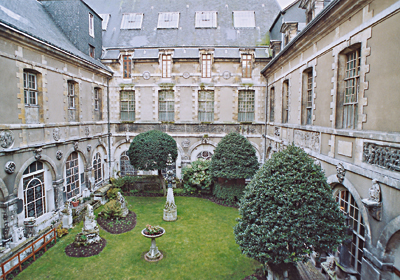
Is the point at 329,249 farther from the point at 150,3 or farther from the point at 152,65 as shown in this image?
the point at 150,3

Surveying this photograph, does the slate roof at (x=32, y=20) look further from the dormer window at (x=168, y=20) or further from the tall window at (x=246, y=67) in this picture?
the tall window at (x=246, y=67)

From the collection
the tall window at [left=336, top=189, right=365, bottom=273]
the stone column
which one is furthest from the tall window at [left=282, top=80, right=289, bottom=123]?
the stone column

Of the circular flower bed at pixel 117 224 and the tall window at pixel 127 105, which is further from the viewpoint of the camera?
the tall window at pixel 127 105

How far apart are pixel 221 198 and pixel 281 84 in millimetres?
7328

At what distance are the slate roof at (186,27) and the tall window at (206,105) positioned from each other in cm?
344

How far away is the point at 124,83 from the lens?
18.0 m

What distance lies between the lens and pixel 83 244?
32.1 feet

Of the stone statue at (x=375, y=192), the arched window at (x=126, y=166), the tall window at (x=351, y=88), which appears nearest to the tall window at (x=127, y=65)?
the arched window at (x=126, y=166)

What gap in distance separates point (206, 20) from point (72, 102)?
38.2 ft

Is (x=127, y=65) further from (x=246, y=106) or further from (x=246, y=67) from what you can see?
(x=246, y=106)

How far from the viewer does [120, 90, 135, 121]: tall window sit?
18.2 m

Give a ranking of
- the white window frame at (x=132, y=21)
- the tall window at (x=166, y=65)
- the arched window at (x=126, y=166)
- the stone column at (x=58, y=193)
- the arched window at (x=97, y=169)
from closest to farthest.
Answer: the stone column at (x=58, y=193) < the arched window at (x=97, y=169) < the tall window at (x=166, y=65) < the arched window at (x=126, y=166) < the white window frame at (x=132, y=21)

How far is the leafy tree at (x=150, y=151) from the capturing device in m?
14.8

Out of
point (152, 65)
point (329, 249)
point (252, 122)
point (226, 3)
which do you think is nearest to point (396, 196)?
point (329, 249)
